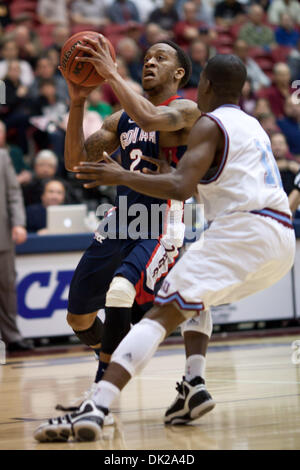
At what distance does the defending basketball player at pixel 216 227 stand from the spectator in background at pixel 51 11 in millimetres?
10306

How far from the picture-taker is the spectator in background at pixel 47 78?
11320 mm

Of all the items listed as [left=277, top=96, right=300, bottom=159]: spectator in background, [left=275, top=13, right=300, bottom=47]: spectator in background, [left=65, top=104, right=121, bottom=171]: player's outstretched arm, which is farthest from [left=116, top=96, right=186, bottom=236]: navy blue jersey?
[left=275, top=13, right=300, bottom=47]: spectator in background

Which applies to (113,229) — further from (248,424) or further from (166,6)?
(166,6)

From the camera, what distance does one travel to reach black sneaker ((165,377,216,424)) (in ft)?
13.4

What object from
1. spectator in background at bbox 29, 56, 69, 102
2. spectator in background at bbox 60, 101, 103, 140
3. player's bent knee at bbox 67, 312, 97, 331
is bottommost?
player's bent knee at bbox 67, 312, 97, 331

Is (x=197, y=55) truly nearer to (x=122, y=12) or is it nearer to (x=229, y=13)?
(x=122, y=12)

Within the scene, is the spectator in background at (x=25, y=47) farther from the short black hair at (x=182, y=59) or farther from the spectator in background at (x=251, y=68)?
the short black hair at (x=182, y=59)

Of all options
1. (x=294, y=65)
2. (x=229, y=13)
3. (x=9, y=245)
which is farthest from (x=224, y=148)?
(x=229, y=13)

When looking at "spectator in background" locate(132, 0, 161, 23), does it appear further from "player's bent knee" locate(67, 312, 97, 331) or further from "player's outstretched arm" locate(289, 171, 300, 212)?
"player's bent knee" locate(67, 312, 97, 331)

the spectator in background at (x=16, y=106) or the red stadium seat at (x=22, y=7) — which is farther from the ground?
the red stadium seat at (x=22, y=7)

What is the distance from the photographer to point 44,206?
9.34 m

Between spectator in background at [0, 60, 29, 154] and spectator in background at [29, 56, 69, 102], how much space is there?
0.21 metres

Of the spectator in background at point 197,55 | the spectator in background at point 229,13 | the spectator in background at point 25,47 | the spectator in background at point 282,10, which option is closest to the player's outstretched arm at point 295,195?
the spectator in background at point 197,55

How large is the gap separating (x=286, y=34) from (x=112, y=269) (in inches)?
498
